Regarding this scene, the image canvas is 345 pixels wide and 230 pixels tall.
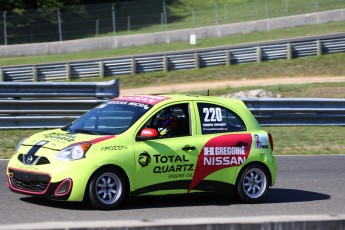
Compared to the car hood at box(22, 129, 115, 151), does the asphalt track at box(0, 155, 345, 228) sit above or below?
below

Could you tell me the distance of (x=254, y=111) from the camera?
17.9 metres

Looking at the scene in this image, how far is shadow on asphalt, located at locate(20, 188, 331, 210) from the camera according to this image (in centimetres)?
973

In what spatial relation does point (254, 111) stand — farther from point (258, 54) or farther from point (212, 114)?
point (258, 54)

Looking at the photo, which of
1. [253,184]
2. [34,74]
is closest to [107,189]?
[253,184]

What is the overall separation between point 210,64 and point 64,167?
2342 cm

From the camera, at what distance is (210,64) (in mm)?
32188

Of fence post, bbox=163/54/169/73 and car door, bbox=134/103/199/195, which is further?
fence post, bbox=163/54/169/73

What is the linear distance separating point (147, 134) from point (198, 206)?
1.27 metres

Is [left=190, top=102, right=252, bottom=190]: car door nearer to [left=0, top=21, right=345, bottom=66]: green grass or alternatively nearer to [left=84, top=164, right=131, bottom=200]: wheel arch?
[left=84, top=164, right=131, bottom=200]: wheel arch

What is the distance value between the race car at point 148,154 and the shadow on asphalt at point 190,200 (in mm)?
274

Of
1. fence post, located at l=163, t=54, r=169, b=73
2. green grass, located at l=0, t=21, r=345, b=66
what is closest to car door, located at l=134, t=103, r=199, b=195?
fence post, located at l=163, t=54, r=169, b=73

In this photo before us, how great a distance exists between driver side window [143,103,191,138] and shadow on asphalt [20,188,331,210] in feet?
2.93

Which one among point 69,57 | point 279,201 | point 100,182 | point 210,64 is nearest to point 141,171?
point 100,182

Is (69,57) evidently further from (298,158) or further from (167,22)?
(298,158)
